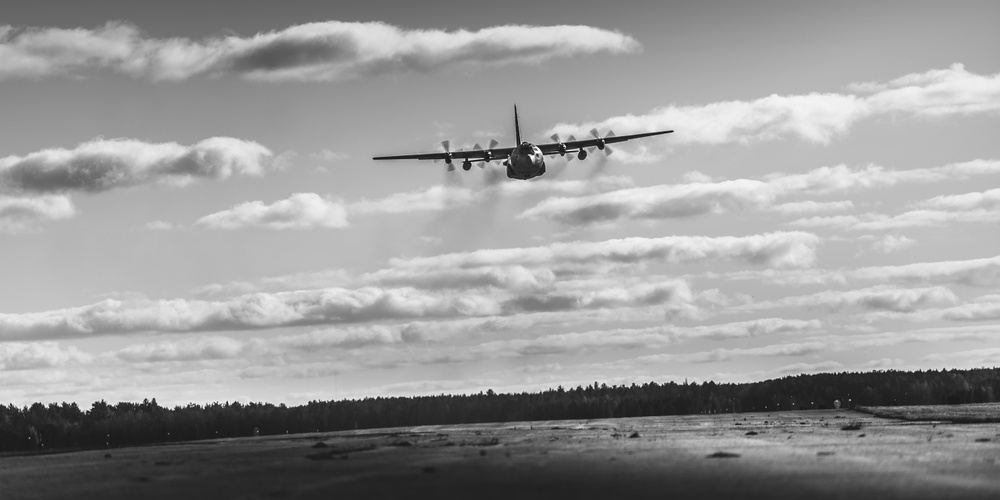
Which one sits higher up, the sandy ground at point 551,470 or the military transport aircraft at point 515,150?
the military transport aircraft at point 515,150

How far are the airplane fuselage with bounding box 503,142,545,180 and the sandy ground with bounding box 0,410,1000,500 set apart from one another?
5116cm

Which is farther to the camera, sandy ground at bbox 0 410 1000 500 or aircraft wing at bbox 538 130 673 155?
aircraft wing at bbox 538 130 673 155

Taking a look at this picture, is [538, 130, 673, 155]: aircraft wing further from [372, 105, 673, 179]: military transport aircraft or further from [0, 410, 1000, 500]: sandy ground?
[0, 410, 1000, 500]: sandy ground

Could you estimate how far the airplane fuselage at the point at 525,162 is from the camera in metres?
111

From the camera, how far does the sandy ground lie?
118 feet

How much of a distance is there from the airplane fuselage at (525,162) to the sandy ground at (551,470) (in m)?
51.2

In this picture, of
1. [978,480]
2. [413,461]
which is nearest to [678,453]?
[413,461]

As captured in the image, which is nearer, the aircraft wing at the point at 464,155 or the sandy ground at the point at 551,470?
the sandy ground at the point at 551,470

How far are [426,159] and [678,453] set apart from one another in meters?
74.5

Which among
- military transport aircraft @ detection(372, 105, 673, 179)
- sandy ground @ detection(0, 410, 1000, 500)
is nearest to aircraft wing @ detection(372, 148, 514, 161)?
military transport aircraft @ detection(372, 105, 673, 179)

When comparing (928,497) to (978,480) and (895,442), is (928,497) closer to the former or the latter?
(978,480)

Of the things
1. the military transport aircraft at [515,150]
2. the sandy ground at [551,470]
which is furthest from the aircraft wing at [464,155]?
the sandy ground at [551,470]

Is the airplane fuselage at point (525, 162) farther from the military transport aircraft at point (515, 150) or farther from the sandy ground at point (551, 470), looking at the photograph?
the sandy ground at point (551, 470)

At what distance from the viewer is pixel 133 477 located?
44312mm
